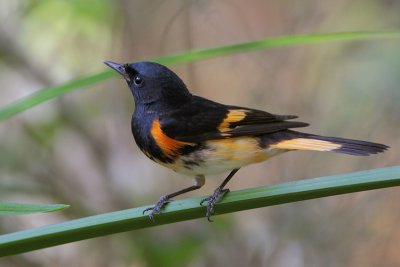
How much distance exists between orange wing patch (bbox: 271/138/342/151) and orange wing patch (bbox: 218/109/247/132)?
153 mm

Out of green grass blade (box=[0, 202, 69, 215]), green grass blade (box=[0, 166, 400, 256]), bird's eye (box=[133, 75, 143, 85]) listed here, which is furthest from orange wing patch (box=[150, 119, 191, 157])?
green grass blade (box=[0, 202, 69, 215])

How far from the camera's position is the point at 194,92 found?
3924mm

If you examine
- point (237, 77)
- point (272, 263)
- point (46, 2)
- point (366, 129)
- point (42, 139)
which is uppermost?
point (46, 2)

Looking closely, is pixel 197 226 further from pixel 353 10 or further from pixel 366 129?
pixel 353 10

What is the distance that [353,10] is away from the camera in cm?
417

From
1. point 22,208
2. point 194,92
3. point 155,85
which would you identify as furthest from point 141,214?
point 194,92

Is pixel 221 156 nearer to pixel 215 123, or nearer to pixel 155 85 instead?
pixel 215 123

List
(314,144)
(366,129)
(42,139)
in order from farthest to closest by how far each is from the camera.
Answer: (366,129) → (42,139) → (314,144)

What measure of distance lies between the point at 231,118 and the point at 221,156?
0.51 feet

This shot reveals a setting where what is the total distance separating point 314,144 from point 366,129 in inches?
72.1

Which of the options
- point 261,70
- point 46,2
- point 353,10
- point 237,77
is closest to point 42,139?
point 46,2

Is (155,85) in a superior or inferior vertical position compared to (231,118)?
superior

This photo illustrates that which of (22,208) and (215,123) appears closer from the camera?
(22,208)

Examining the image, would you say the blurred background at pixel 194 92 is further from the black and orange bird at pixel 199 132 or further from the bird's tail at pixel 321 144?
the bird's tail at pixel 321 144
